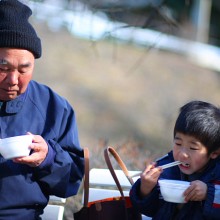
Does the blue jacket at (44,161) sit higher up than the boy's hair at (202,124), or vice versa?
the boy's hair at (202,124)

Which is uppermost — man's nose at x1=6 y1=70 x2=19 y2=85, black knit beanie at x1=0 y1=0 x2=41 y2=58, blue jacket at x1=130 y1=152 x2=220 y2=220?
black knit beanie at x1=0 y1=0 x2=41 y2=58

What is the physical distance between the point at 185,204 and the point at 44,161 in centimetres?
73

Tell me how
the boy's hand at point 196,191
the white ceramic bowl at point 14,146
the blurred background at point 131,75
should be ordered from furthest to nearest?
the blurred background at point 131,75 → the boy's hand at point 196,191 → the white ceramic bowl at point 14,146

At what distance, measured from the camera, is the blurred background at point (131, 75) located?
32.2 ft

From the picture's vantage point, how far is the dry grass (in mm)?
9945

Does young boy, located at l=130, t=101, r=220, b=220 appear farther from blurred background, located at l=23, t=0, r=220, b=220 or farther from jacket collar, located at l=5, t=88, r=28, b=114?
blurred background, located at l=23, t=0, r=220, b=220

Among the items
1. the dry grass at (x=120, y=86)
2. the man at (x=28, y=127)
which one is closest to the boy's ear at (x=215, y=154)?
the man at (x=28, y=127)

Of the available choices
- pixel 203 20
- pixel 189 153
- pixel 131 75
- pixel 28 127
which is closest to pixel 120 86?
pixel 131 75

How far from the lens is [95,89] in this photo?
11.2 m

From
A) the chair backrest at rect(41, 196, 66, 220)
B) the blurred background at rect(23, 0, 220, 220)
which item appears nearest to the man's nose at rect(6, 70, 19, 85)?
the chair backrest at rect(41, 196, 66, 220)

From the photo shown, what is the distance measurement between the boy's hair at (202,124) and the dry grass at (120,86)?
18.9 feet

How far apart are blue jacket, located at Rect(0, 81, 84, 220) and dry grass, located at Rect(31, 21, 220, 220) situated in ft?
18.6

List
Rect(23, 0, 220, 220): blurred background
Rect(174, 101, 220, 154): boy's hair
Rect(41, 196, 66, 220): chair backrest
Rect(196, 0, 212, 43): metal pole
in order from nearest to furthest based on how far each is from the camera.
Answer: Rect(174, 101, 220, 154): boy's hair
Rect(41, 196, 66, 220): chair backrest
Rect(23, 0, 220, 220): blurred background
Rect(196, 0, 212, 43): metal pole

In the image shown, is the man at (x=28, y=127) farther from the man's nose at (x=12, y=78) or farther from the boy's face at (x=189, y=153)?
the boy's face at (x=189, y=153)
